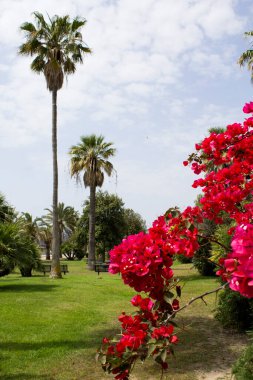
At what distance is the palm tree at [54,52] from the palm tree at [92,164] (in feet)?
26.5

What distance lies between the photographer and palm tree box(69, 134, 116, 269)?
29.2m

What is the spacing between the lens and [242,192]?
14.8ft

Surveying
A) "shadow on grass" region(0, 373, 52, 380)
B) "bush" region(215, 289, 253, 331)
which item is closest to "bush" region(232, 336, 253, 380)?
"shadow on grass" region(0, 373, 52, 380)

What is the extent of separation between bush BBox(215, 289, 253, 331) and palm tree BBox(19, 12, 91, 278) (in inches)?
511

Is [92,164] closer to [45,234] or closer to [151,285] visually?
[151,285]

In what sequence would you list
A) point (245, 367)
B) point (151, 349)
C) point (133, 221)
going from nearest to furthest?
point (151, 349)
point (245, 367)
point (133, 221)

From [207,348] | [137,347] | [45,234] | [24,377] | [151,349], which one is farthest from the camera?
[45,234]

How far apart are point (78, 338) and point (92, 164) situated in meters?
21.6

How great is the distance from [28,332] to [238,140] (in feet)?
21.9

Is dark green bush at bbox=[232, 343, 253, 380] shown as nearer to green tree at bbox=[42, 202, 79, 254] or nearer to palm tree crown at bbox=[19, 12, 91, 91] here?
palm tree crown at bbox=[19, 12, 91, 91]

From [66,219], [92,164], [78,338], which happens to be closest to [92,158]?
[92,164]

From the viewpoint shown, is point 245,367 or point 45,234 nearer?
point 245,367

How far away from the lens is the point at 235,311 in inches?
340

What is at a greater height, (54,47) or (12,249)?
(54,47)
